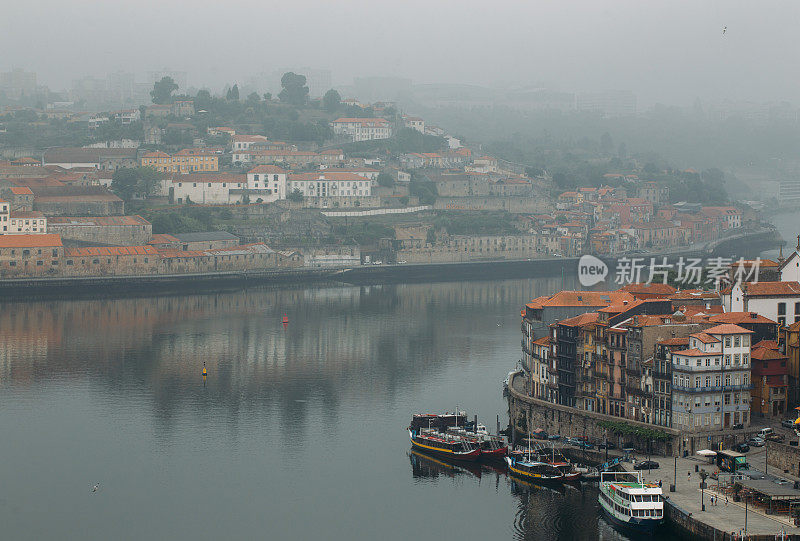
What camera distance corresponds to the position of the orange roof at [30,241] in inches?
2131

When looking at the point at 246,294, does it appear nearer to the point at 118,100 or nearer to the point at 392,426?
the point at 392,426

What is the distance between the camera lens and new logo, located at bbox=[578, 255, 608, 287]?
57.9 m

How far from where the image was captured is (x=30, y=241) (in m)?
54.7

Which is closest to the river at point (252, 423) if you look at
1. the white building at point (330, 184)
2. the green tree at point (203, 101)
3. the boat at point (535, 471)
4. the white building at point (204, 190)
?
the boat at point (535, 471)

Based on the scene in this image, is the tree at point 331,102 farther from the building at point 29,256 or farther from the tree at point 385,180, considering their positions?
the building at point 29,256

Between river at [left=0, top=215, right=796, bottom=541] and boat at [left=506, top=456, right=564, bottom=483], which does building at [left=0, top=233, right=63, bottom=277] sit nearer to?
river at [left=0, top=215, right=796, bottom=541]

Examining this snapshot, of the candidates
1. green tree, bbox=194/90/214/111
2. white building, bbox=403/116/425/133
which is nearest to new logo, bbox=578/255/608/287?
white building, bbox=403/116/425/133

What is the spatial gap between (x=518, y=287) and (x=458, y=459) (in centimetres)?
3232

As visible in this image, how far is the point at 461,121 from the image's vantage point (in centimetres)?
15238

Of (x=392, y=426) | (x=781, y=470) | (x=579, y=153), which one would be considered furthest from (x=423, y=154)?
(x=781, y=470)

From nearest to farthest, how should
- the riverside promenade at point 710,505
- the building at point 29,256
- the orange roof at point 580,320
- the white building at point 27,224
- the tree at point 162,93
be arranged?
the riverside promenade at point 710,505 < the orange roof at point 580,320 < the building at point 29,256 < the white building at point 27,224 < the tree at point 162,93

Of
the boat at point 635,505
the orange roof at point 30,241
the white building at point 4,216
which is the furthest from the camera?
the white building at point 4,216

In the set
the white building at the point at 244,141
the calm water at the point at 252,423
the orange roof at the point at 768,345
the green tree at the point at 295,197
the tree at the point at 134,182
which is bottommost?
the calm water at the point at 252,423

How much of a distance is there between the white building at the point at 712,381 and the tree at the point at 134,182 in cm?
4619
